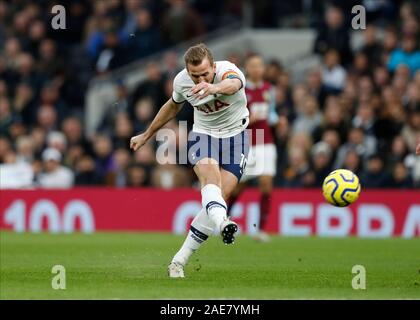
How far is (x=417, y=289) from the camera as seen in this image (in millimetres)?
9750

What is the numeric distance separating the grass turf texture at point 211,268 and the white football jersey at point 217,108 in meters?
1.45

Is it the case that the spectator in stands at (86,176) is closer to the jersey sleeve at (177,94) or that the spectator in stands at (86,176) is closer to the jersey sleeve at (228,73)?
the jersey sleeve at (177,94)

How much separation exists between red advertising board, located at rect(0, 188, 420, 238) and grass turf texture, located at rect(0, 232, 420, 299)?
48.7 inches

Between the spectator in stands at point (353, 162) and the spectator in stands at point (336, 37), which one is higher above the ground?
the spectator in stands at point (336, 37)

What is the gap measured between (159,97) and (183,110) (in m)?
0.94

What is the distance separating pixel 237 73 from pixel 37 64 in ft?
45.3

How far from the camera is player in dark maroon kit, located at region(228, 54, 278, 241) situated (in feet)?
53.9

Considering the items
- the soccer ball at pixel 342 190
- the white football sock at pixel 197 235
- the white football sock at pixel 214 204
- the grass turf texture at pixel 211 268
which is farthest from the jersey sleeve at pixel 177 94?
the soccer ball at pixel 342 190

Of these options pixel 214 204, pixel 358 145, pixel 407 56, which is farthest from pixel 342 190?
pixel 407 56

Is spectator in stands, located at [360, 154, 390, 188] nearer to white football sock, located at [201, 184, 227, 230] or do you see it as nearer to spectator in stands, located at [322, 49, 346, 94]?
spectator in stands, located at [322, 49, 346, 94]

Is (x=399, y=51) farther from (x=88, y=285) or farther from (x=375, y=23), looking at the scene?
(x=88, y=285)

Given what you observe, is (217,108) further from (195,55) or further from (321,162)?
(321,162)

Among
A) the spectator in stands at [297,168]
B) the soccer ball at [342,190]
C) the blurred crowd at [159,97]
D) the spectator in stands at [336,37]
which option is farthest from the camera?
the spectator in stands at [336,37]

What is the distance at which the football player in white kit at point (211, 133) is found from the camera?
10.3 metres
